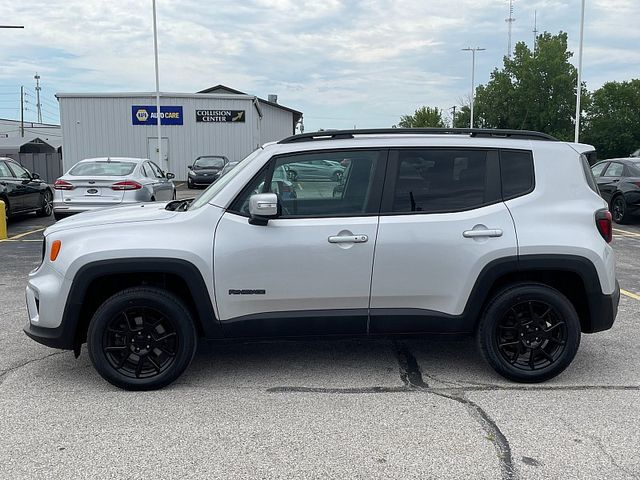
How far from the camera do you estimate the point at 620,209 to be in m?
13.7

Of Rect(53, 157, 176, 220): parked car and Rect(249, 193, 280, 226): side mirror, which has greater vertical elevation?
Rect(249, 193, 280, 226): side mirror

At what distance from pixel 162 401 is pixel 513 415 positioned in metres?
2.27

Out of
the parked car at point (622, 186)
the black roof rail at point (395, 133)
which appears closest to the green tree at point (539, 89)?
the parked car at point (622, 186)

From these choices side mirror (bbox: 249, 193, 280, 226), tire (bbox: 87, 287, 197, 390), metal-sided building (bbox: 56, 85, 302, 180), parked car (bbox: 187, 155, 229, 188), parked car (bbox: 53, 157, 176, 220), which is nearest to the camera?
side mirror (bbox: 249, 193, 280, 226)

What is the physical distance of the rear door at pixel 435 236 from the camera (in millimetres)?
4035

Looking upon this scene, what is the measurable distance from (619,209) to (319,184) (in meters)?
11.8

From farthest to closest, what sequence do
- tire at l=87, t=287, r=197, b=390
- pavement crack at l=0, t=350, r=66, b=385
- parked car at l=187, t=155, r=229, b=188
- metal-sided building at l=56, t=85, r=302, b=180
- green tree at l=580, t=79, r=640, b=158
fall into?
green tree at l=580, t=79, r=640, b=158 → metal-sided building at l=56, t=85, r=302, b=180 → parked car at l=187, t=155, r=229, b=188 → pavement crack at l=0, t=350, r=66, b=385 → tire at l=87, t=287, r=197, b=390

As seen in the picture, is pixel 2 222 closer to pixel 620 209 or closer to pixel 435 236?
pixel 435 236

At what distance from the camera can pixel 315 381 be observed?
4.25 m

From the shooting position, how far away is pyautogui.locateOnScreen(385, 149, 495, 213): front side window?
414cm

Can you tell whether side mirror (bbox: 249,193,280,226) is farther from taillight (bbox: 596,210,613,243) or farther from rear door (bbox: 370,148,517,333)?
taillight (bbox: 596,210,613,243)

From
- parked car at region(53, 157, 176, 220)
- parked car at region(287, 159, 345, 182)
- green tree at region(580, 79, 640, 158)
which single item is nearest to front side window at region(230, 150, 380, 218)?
parked car at region(287, 159, 345, 182)

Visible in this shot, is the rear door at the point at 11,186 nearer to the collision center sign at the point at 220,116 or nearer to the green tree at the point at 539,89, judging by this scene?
the collision center sign at the point at 220,116

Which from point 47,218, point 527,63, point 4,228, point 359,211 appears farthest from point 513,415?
point 527,63
